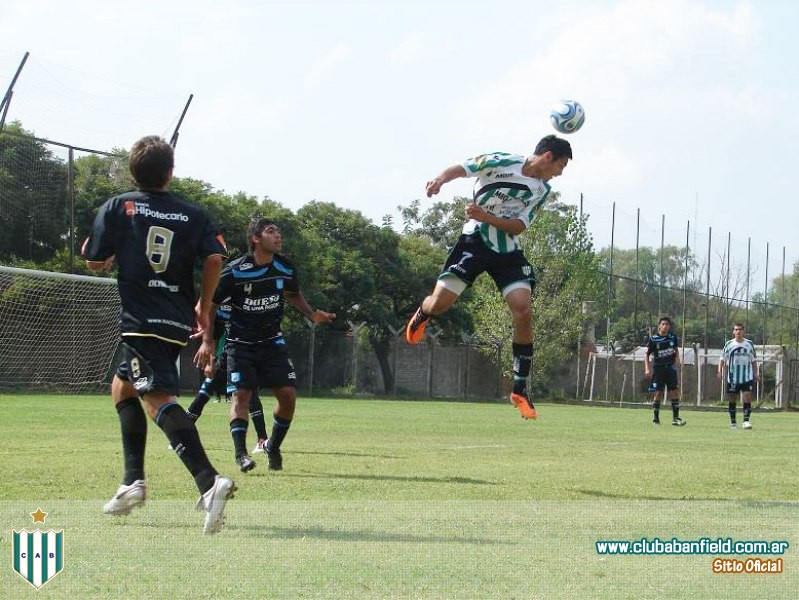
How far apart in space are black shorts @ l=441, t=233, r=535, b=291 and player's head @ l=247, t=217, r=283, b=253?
161cm

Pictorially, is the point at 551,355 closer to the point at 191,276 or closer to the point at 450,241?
the point at 450,241

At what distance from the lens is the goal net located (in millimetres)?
24328

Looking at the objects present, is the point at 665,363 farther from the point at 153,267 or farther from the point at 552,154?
the point at 153,267

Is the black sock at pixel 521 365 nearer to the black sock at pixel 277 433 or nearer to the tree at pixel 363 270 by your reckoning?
the black sock at pixel 277 433

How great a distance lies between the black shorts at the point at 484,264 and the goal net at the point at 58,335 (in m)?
14.6

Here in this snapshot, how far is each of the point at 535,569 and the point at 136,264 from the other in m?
2.83

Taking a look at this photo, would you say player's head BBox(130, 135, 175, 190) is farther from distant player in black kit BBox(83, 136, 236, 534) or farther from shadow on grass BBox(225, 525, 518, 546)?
shadow on grass BBox(225, 525, 518, 546)

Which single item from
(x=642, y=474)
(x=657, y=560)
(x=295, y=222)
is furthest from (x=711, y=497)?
(x=295, y=222)

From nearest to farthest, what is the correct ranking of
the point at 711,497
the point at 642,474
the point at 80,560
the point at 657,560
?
the point at 80,560
the point at 657,560
the point at 711,497
the point at 642,474

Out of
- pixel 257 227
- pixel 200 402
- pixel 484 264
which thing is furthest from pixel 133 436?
pixel 200 402

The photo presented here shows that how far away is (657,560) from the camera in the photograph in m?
5.67

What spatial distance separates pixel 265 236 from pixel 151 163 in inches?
143

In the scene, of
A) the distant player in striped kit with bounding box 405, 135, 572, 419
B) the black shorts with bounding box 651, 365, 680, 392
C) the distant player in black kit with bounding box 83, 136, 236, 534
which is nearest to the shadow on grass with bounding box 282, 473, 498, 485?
the distant player in striped kit with bounding box 405, 135, 572, 419

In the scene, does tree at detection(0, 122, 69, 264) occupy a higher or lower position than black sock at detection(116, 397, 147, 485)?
higher
